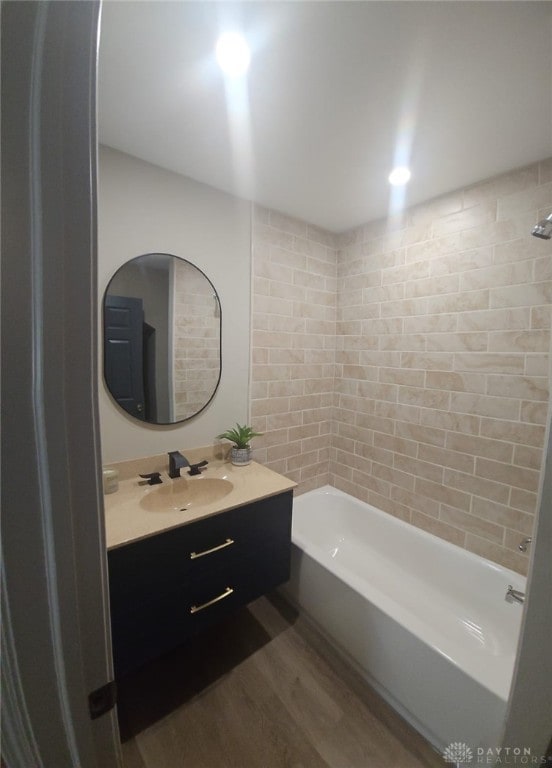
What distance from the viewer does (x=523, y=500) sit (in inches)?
56.7

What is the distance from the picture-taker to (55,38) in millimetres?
333

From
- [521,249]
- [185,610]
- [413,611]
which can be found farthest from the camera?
[413,611]

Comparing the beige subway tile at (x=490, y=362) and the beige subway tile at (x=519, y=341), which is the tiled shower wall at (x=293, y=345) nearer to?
the beige subway tile at (x=490, y=362)

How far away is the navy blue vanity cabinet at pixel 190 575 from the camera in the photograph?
3.26ft

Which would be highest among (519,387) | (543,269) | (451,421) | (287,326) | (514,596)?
(543,269)

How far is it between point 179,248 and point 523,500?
7.50 ft

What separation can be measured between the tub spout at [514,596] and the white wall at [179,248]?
1.62 m

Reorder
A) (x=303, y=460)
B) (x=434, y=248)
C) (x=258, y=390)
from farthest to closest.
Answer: (x=303, y=460) < (x=258, y=390) < (x=434, y=248)

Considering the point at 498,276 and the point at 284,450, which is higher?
the point at 498,276

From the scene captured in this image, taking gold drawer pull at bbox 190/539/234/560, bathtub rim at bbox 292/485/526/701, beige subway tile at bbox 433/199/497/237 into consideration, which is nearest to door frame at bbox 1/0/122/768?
gold drawer pull at bbox 190/539/234/560

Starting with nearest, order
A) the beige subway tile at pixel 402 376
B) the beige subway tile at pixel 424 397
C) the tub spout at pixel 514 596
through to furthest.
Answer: the tub spout at pixel 514 596, the beige subway tile at pixel 424 397, the beige subway tile at pixel 402 376

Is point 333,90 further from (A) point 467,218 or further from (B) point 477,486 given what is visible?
(B) point 477,486

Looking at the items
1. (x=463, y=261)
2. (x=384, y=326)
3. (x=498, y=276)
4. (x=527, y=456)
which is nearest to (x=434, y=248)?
(x=463, y=261)

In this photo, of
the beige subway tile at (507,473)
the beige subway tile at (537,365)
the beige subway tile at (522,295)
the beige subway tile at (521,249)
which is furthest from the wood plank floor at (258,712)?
the beige subway tile at (521,249)
